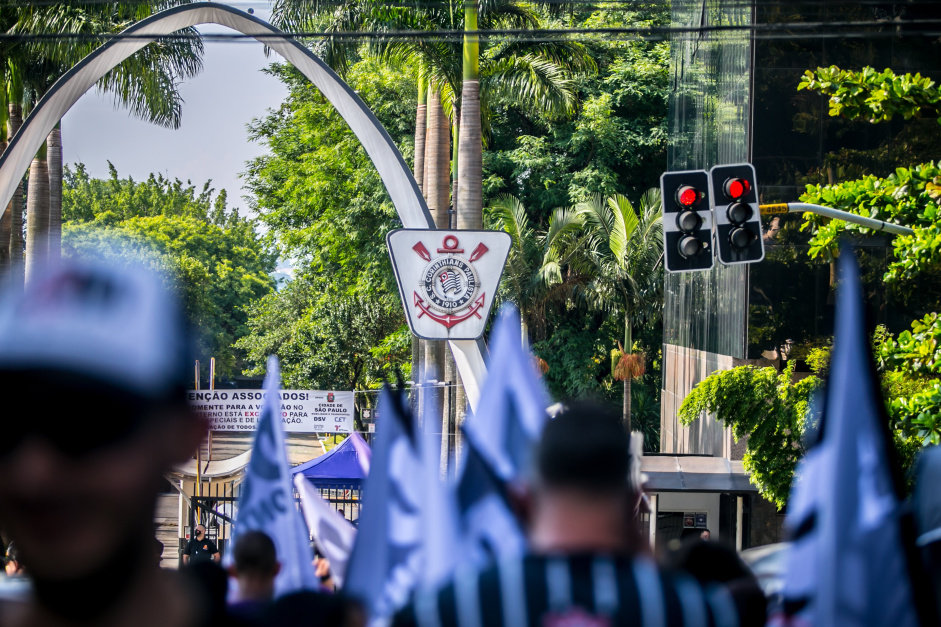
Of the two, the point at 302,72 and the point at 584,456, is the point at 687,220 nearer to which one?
the point at 302,72

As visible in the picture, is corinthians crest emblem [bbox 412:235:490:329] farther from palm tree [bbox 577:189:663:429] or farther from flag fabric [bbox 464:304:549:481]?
palm tree [bbox 577:189:663:429]

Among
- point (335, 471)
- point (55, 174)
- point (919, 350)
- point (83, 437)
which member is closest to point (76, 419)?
point (83, 437)

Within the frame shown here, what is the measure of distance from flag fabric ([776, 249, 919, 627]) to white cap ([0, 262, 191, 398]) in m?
1.45

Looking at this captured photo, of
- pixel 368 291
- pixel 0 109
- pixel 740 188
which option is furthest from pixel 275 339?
pixel 740 188

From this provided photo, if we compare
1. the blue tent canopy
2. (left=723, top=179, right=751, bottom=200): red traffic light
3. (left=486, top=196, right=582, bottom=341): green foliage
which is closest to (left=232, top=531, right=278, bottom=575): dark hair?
(left=723, top=179, right=751, bottom=200): red traffic light

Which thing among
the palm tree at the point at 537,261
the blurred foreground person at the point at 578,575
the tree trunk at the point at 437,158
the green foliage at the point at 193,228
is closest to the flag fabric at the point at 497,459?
the blurred foreground person at the point at 578,575

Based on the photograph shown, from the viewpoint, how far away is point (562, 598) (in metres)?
1.73

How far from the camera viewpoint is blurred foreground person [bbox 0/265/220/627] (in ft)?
4.01

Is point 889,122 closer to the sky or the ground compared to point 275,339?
closer to the sky

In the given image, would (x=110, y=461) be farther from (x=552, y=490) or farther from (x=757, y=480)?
(x=757, y=480)

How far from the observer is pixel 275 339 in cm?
4069

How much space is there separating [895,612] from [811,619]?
175mm

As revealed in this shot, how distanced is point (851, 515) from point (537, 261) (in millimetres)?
27792

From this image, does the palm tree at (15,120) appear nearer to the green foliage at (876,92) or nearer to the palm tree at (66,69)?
the palm tree at (66,69)
